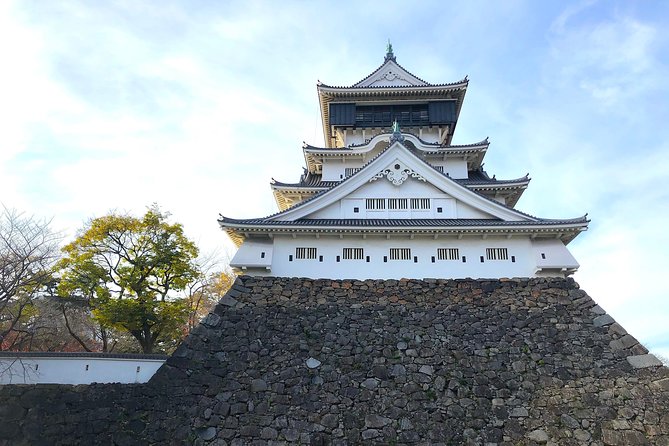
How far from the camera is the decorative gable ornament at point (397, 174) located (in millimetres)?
12695

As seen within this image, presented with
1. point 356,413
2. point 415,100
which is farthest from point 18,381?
point 415,100

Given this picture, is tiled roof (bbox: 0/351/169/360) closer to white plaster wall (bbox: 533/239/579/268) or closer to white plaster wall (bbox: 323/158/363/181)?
white plaster wall (bbox: 323/158/363/181)

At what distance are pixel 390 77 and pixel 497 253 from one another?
33.8ft

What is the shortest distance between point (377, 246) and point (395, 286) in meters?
1.22

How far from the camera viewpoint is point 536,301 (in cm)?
1072

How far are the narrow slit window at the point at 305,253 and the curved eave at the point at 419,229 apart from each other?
511 millimetres

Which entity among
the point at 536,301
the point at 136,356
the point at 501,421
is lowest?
the point at 501,421

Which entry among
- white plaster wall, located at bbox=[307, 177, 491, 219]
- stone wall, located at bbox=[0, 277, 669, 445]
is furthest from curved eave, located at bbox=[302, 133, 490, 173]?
stone wall, located at bbox=[0, 277, 669, 445]

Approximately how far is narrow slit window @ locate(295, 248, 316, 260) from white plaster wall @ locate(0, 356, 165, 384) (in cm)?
441

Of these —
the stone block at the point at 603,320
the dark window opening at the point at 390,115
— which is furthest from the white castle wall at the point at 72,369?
the dark window opening at the point at 390,115

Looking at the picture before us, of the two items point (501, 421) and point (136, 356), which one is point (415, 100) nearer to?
point (501, 421)

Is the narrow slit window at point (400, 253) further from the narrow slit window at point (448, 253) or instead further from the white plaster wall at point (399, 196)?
the white plaster wall at point (399, 196)

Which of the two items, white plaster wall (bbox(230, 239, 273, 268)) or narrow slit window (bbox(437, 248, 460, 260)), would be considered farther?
narrow slit window (bbox(437, 248, 460, 260))

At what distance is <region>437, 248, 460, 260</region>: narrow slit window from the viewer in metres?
11.5
